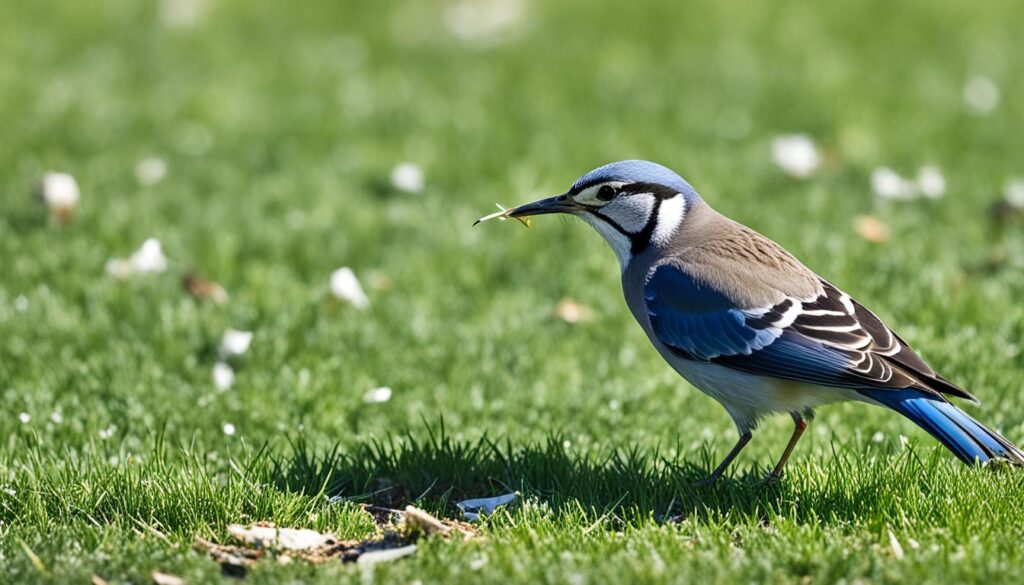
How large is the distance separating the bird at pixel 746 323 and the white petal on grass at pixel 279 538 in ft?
5.07

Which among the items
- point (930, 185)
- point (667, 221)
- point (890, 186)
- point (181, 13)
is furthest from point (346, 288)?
point (181, 13)

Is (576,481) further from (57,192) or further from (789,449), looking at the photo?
(57,192)

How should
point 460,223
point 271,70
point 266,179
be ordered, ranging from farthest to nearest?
1. point 271,70
2. point 266,179
3. point 460,223

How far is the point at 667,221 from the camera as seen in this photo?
18.9 feet

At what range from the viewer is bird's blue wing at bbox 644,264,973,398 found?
200 inches

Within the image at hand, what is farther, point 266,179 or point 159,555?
point 266,179

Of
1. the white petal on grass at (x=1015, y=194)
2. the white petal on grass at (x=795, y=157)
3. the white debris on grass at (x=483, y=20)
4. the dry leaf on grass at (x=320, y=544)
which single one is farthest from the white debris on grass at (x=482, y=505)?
the white debris on grass at (x=483, y=20)

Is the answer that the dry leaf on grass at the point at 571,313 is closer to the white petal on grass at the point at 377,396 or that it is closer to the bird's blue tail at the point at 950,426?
the white petal on grass at the point at 377,396

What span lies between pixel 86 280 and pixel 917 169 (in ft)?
18.2

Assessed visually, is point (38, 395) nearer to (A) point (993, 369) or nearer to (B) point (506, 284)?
(B) point (506, 284)

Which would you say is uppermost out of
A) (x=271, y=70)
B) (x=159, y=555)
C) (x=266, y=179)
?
(x=271, y=70)

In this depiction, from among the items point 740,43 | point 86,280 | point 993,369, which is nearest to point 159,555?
point 86,280

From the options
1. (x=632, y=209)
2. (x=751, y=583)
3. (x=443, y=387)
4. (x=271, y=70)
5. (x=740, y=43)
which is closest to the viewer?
(x=751, y=583)

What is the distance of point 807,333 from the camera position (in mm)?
5242
